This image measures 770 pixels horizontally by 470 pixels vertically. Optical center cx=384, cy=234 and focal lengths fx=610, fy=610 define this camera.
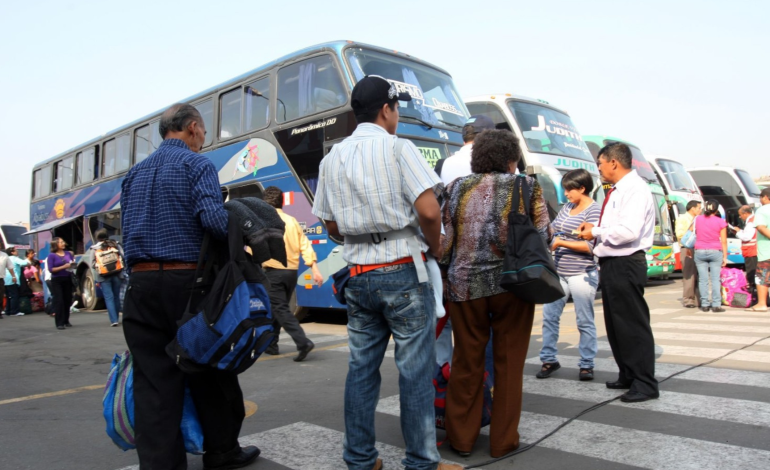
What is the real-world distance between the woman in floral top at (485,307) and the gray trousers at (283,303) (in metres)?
3.38

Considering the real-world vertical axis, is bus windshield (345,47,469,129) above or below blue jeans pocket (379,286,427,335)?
above

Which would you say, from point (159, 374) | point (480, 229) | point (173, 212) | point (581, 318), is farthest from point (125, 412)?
point (581, 318)

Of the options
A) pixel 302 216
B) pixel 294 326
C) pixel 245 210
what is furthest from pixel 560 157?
pixel 245 210

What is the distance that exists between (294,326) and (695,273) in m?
7.57

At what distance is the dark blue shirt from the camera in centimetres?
303

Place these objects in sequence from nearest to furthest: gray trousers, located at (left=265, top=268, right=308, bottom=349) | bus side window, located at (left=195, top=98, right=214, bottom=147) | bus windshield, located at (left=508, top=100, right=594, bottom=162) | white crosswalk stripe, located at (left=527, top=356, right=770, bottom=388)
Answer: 1. white crosswalk stripe, located at (left=527, top=356, right=770, bottom=388)
2. gray trousers, located at (left=265, top=268, right=308, bottom=349)
3. bus side window, located at (left=195, top=98, right=214, bottom=147)
4. bus windshield, located at (left=508, top=100, right=594, bottom=162)

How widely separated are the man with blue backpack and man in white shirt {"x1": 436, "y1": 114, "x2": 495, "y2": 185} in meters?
1.77


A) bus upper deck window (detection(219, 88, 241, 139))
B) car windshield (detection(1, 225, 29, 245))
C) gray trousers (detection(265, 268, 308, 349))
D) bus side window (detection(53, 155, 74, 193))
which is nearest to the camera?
gray trousers (detection(265, 268, 308, 349))

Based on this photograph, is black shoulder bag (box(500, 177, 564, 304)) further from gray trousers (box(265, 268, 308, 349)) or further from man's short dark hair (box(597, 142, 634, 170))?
gray trousers (box(265, 268, 308, 349))

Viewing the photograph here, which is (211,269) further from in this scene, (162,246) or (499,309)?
(499,309)

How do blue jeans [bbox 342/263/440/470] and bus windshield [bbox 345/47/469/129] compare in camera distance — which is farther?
bus windshield [bbox 345/47/469/129]

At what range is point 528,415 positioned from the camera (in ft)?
13.5

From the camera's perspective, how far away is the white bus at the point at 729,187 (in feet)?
77.1

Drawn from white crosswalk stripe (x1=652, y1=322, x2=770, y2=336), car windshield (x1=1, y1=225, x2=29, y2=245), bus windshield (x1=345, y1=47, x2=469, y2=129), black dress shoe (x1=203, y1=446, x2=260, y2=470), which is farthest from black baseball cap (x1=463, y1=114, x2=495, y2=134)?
car windshield (x1=1, y1=225, x2=29, y2=245)
